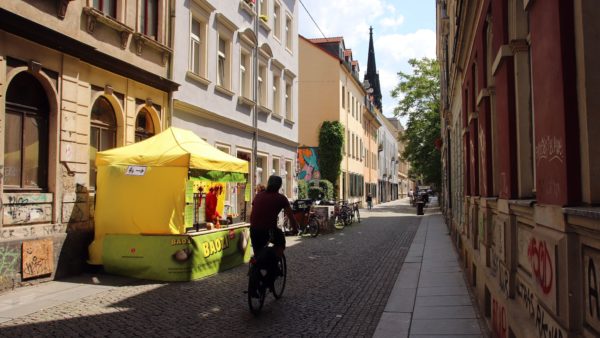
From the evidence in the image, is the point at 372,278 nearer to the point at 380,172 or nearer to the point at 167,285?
the point at 167,285

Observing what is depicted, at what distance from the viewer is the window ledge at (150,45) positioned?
39.7ft

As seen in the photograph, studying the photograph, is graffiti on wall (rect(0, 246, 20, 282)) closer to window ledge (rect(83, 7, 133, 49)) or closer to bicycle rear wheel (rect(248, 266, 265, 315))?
bicycle rear wheel (rect(248, 266, 265, 315))

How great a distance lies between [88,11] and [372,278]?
7.67 meters

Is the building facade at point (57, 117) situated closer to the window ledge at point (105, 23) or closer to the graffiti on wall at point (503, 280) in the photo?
the window ledge at point (105, 23)

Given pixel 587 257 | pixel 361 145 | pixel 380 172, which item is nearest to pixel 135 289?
pixel 587 257

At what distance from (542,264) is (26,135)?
8.72 metres

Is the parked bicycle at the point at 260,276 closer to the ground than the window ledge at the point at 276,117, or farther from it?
closer to the ground

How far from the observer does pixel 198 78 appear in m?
15.2

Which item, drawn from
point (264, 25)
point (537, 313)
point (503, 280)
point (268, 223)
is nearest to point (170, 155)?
point (268, 223)

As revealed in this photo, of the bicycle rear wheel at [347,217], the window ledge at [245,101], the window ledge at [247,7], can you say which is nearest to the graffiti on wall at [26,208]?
the window ledge at [245,101]

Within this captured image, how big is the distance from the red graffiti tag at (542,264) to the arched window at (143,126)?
1052cm

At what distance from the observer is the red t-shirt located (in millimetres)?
7422

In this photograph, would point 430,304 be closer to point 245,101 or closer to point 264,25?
point 245,101

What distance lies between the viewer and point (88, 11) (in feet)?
34.2
